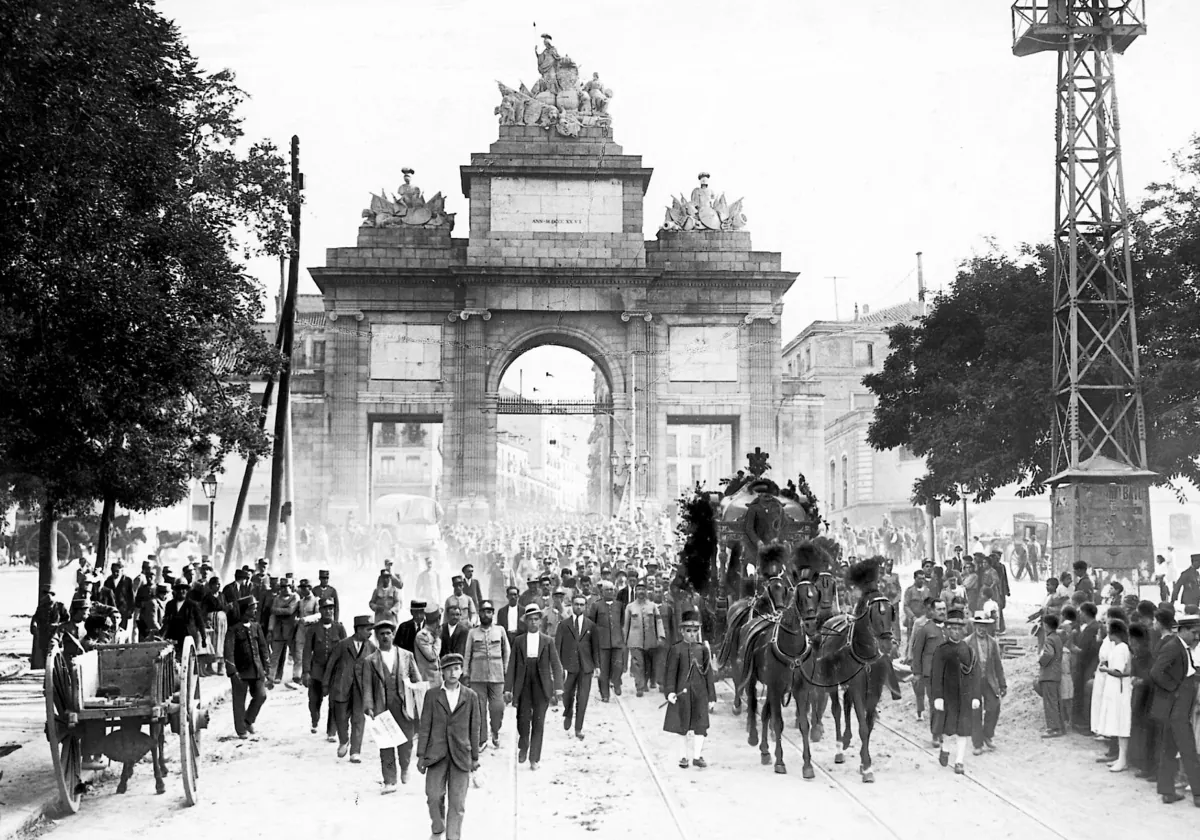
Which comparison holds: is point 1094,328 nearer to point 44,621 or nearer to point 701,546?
point 701,546

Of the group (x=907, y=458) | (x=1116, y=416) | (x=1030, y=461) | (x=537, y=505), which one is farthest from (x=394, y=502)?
(x=537, y=505)

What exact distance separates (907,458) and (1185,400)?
37.7 meters

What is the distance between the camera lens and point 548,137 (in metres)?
53.1

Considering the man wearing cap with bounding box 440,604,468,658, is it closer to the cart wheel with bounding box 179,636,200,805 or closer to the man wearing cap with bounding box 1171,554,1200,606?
the cart wheel with bounding box 179,636,200,805

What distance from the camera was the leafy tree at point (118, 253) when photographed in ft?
47.9

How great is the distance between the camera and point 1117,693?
43.4 ft

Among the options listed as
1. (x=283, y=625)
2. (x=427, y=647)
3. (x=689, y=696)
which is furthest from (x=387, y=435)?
(x=689, y=696)

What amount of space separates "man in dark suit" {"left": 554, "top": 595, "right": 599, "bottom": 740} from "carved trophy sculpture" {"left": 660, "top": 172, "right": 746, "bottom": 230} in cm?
4065

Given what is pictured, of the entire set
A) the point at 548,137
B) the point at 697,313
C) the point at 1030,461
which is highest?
the point at 548,137

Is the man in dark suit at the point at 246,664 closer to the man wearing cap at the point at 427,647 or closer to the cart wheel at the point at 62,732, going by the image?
the man wearing cap at the point at 427,647

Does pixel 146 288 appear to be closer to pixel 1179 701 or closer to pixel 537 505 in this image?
pixel 1179 701

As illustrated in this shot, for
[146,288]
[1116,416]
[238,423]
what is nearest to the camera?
[146,288]

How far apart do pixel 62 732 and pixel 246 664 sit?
3944mm

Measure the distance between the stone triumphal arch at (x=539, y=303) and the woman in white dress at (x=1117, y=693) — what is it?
38.6 meters
